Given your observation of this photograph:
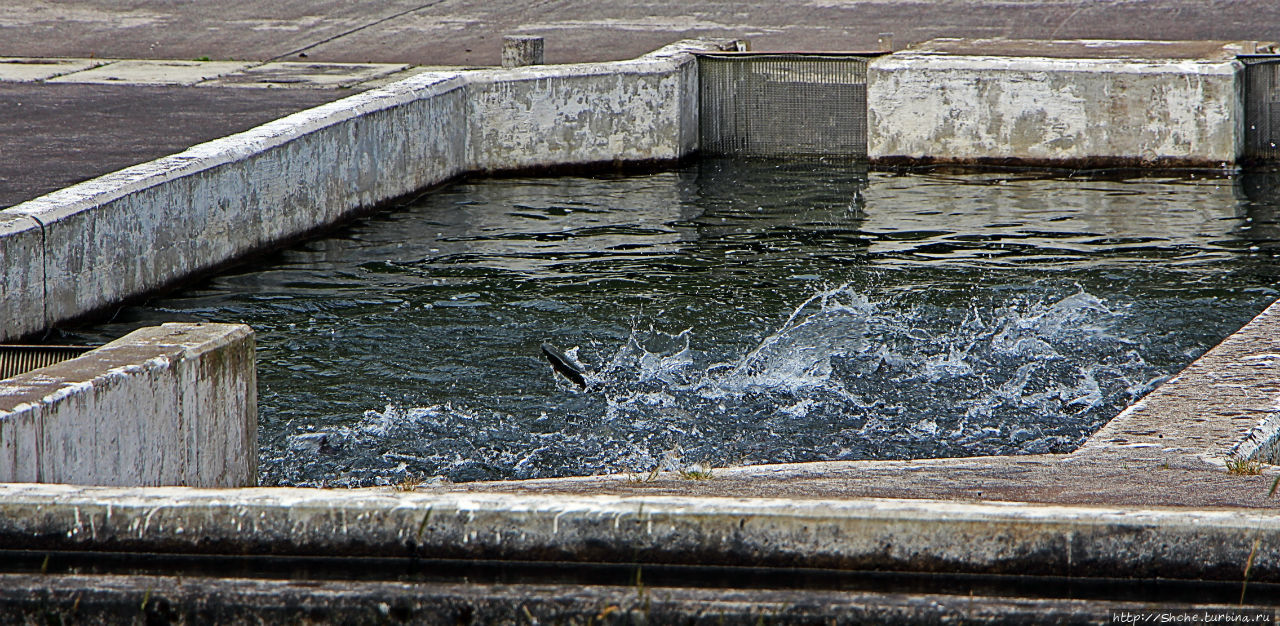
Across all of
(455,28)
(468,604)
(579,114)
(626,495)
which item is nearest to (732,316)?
(579,114)

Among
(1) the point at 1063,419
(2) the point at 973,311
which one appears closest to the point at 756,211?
(2) the point at 973,311

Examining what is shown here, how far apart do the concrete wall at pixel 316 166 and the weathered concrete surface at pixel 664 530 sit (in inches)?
188

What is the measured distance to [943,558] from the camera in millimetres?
3363

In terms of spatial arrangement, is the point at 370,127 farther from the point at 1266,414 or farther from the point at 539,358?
the point at 1266,414

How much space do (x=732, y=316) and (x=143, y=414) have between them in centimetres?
471

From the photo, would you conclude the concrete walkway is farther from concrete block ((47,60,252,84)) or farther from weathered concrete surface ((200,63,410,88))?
weathered concrete surface ((200,63,410,88))

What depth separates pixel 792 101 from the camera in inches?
546

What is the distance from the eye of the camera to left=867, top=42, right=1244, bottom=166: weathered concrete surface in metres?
12.8

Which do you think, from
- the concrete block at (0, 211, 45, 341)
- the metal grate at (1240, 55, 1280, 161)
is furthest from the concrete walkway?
the concrete block at (0, 211, 45, 341)

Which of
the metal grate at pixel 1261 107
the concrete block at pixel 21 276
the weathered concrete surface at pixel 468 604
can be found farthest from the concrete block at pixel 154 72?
the weathered concrete surface at pixel 468 604

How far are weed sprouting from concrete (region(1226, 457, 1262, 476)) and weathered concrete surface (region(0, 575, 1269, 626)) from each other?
1.39 metres

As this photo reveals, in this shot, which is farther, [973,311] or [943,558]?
[973,311]

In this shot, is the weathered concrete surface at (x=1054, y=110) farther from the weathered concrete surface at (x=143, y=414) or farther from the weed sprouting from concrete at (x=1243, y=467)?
the weathered concrete surface at (x=143, y=414)

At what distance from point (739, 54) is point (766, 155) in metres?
0.94
